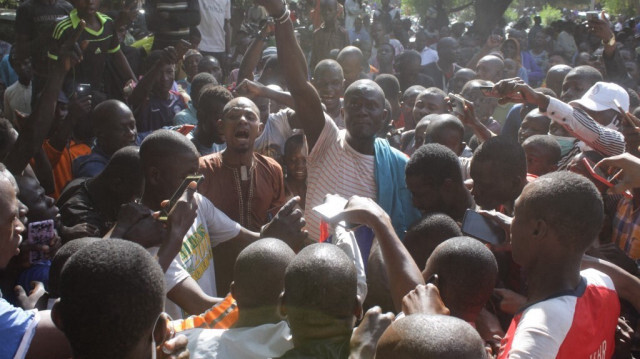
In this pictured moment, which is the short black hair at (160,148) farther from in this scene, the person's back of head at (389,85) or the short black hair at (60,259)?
the person's back of head at (389,85)

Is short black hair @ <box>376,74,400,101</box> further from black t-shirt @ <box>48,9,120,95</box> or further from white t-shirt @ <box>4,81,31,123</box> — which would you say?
white t-shirt @ <box>4,81,31,123</box>

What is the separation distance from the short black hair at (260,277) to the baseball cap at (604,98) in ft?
10.1

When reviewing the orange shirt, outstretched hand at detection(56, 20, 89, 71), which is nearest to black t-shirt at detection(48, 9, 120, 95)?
the orange shirt

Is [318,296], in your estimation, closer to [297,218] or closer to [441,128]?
[297,218]

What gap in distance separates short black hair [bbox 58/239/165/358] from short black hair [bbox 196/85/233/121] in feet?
9.84

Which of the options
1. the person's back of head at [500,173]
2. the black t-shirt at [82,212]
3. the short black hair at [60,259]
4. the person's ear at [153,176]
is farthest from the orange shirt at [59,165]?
the person's back of head at [500,173]

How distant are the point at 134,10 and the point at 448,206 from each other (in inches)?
173

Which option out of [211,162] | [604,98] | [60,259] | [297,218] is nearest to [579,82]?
[604,98]

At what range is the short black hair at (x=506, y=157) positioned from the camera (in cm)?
340

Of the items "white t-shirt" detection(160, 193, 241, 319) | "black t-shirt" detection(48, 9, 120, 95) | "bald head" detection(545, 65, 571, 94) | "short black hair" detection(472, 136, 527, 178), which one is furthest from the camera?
"bald head" detection(545, 65, 571, 94)

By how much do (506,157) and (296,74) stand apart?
132 cm

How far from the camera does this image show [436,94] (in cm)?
582

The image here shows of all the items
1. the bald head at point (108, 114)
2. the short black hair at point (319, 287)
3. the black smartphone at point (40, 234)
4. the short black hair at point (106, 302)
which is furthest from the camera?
the bald head at point (108, 114)

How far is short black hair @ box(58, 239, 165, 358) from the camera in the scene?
1703mm
